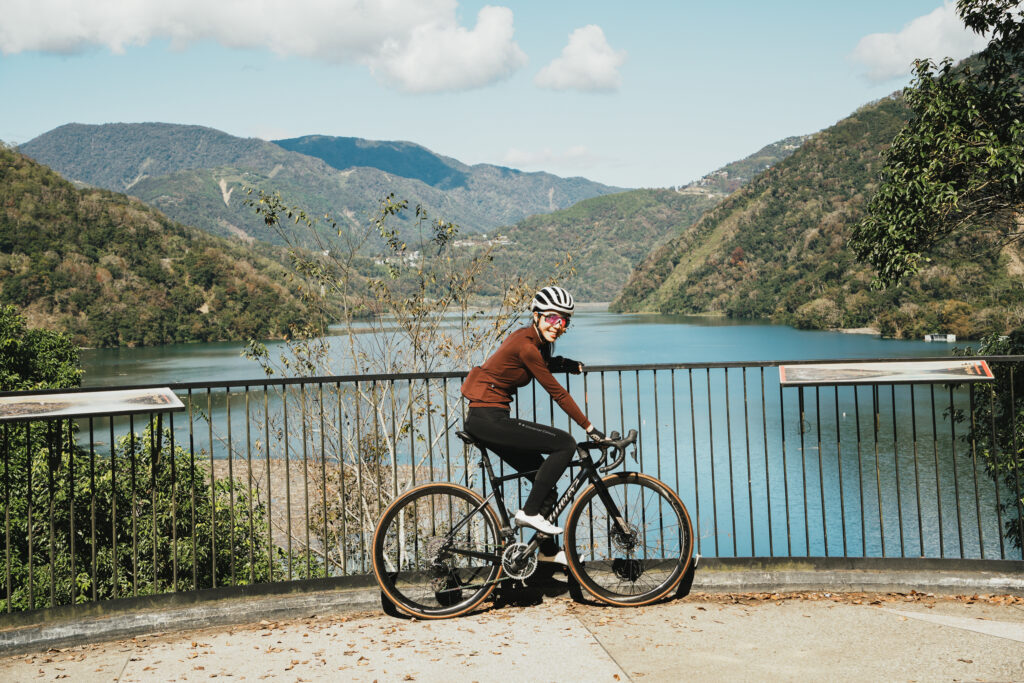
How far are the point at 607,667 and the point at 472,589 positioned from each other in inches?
41.2

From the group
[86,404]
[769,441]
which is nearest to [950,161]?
[86,404]

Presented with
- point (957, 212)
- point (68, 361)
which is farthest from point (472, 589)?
point (68, 361)

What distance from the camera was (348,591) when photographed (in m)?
4.86

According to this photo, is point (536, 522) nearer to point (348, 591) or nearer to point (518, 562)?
point (518, 562)

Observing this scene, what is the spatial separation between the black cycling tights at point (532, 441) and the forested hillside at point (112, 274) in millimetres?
83403

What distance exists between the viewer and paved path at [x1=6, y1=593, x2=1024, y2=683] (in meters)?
3.78

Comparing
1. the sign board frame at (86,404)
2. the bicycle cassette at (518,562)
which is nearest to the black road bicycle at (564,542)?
the bicycle cassette at (518,562)

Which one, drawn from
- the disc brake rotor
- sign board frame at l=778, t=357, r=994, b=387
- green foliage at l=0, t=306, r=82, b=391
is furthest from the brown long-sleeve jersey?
green foliage at l=0, t=306, r=82, b=391

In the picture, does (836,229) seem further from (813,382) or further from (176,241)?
(813,382)

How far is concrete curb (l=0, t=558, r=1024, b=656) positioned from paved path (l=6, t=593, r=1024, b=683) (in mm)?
71

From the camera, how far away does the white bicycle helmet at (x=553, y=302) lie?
14.9ft

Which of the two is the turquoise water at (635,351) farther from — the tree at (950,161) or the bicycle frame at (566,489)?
the bicycle frame at (566,489)

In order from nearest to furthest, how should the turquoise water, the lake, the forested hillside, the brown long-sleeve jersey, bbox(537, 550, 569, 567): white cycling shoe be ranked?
the brown long-sleeve jersey → bbox(537, 550, 569, 567): white cycling shoe → the lake → the turquoise water → the forested hillside

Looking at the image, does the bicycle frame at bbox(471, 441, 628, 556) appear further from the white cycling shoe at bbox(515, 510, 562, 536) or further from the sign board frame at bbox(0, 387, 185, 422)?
the sign board frame at bbox(0, 387, 185, 422)
